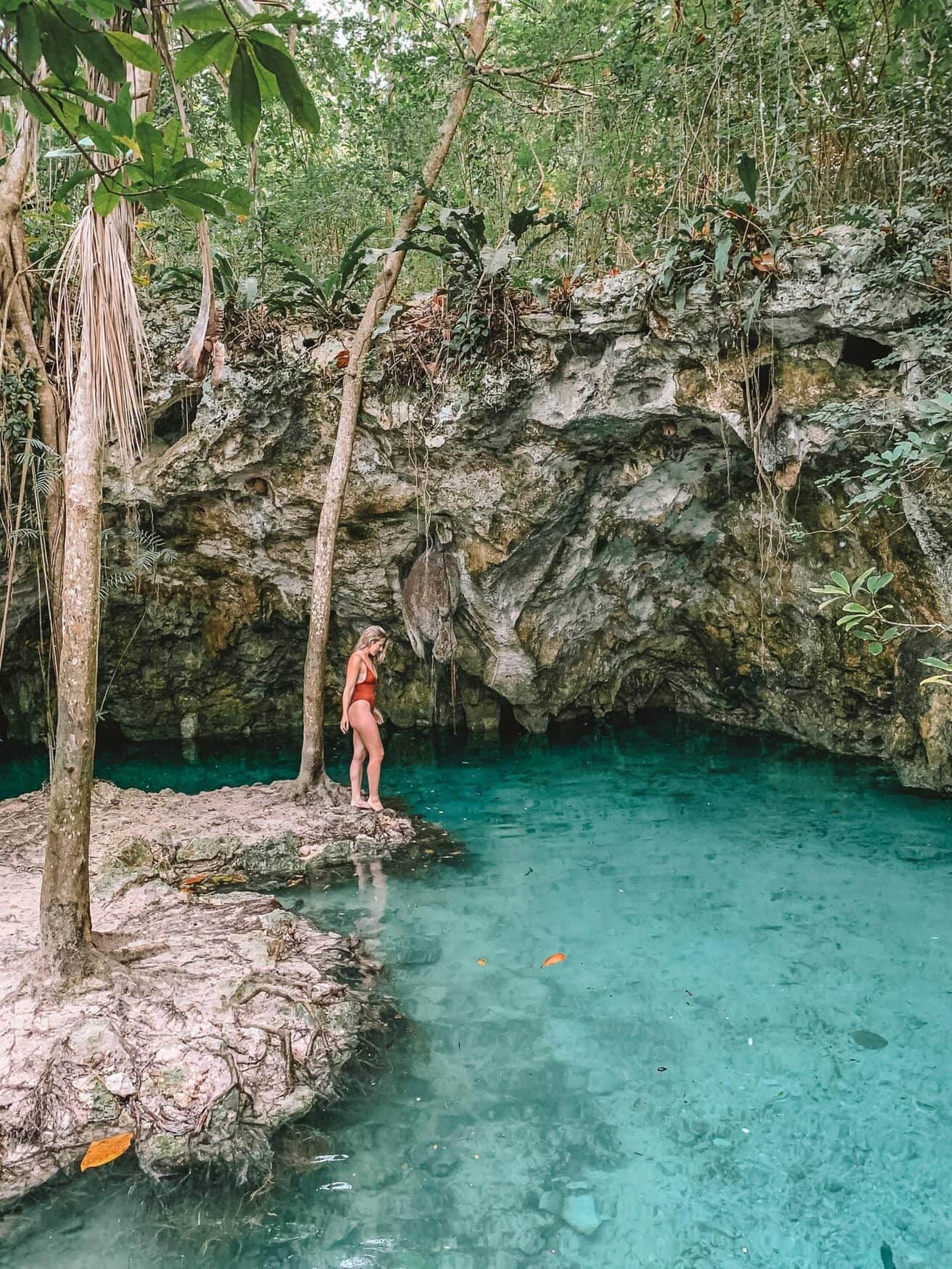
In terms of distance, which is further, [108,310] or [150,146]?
[108,310]

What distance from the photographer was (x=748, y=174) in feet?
18.9

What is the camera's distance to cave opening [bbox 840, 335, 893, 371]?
6.17 metres

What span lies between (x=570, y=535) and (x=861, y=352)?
3.06 meters

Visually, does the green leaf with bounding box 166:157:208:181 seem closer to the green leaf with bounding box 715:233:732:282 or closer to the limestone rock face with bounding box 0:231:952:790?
the green leaf with bounding box 715:233:732:282

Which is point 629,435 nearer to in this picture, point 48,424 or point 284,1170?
point 48,424

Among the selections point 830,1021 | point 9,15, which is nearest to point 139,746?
point 830,1021

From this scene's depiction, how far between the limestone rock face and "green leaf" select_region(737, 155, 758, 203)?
1.78 feet

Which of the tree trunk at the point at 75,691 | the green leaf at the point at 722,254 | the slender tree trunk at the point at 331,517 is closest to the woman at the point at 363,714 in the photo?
the slender tree trunk at the point at 331,517

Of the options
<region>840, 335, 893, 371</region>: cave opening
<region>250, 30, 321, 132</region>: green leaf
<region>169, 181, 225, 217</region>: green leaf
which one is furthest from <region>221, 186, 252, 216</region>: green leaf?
<region>840, 335, 893, 371</region>: cave opening

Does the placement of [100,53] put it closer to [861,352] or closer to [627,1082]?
[627,1082]

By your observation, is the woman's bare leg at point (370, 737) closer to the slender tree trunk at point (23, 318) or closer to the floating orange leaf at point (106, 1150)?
the slender tree trunk at point (23, 318)

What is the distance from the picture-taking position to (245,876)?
5.46 metres

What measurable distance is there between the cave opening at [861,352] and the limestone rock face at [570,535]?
0.02 metres

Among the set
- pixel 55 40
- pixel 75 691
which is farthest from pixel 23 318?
pixel 55 40
